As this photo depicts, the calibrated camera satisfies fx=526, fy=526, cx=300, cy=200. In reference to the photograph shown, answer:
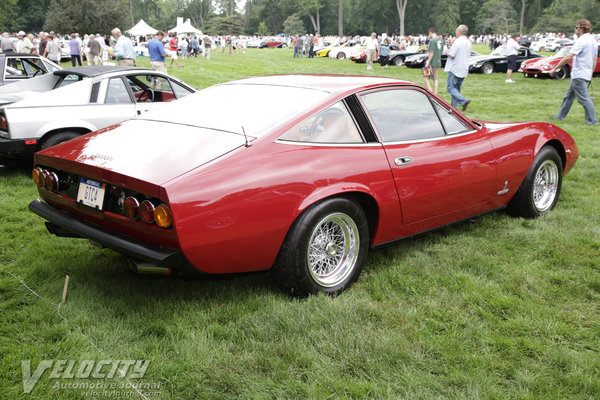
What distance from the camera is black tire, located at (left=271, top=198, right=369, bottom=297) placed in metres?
2.99

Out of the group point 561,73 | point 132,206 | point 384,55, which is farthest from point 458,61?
point 384,55

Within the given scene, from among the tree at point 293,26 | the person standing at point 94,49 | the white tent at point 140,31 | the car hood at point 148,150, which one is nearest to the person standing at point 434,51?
the car hood at point 148,150

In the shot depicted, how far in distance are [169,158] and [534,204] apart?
338cm

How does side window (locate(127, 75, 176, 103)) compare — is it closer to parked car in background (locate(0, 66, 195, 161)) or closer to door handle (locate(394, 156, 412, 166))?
parked car in background (locate(0, 66, 195, 161))

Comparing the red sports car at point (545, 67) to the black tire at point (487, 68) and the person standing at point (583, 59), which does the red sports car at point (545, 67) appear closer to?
the black tire at point (487, 68)

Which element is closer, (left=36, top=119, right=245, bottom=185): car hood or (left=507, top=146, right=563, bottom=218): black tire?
(left=36, top=119, right=245, bottom=185): car hood

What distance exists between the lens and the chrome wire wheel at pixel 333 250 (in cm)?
320

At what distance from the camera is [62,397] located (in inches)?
91.5

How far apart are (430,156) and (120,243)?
2150 mm

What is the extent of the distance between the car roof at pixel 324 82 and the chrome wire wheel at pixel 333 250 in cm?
92

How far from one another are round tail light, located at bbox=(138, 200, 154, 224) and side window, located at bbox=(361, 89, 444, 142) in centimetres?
164

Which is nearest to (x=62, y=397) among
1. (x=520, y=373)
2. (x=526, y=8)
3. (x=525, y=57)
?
(x=520, y=373)

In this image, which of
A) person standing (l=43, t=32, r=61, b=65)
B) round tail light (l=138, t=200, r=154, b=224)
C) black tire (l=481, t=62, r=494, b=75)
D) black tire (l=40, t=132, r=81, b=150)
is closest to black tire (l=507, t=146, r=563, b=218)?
round tail light (l=138, t=200, r=154, b=224)

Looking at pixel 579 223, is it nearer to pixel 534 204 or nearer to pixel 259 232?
pixel 534 204
